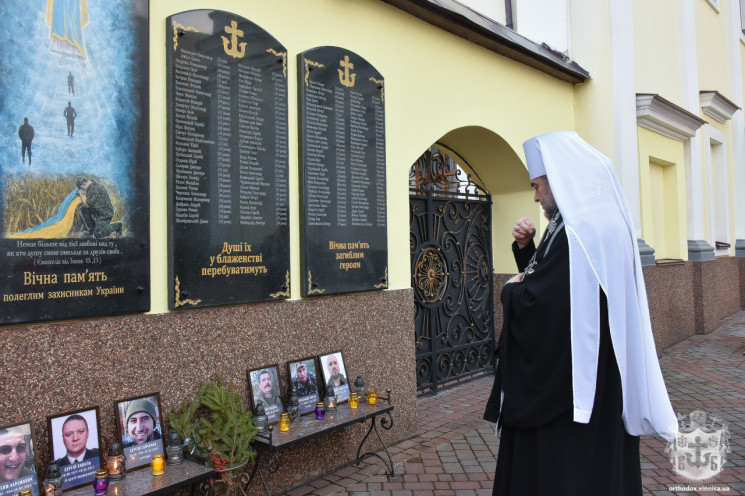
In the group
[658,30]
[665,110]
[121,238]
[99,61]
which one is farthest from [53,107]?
[658,30]

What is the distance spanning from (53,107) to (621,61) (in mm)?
7561

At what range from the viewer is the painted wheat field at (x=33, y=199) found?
2.71 metres

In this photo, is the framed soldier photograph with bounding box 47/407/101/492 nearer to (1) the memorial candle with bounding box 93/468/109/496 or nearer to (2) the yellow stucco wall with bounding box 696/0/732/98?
(1) the memorial candle with bounding box 93/468/109/496

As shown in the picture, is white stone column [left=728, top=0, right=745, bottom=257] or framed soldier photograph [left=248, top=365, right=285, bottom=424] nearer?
framed soldier photograph [left=248, top=365, right=285, bottom=424]

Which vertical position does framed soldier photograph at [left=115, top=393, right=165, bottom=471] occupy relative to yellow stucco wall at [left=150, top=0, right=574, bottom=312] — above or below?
below

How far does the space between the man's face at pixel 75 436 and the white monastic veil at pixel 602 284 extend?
2375mm

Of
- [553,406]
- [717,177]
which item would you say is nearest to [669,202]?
[717,177]

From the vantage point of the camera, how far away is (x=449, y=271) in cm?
687

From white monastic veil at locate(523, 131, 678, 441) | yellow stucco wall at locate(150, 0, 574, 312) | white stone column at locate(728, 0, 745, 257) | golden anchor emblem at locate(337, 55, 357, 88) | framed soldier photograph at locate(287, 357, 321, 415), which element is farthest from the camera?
white stone column at locate(728, 0, 745, 257)

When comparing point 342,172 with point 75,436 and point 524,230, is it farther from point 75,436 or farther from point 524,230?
point 75,436

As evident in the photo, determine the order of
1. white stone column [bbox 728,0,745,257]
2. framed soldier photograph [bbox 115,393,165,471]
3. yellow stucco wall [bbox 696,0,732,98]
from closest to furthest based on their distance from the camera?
framed soldier photograph [bbox 115,393,165,471] < yellow stucco wall [bbox 696,0,732,98] < white stone column [bbox 728,0,745,257]

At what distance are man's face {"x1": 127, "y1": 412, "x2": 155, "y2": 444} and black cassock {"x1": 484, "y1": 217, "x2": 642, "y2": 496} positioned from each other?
191cm

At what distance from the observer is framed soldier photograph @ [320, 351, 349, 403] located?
4.23 metres

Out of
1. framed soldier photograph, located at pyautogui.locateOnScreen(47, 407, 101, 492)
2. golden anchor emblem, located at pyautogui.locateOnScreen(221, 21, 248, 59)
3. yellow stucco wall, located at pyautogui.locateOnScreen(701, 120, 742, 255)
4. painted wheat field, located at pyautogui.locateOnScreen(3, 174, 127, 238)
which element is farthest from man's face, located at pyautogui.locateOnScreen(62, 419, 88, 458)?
yellow stucco wall, located at pyautogui.locateOnScreen(701, 120, 742, 255)
